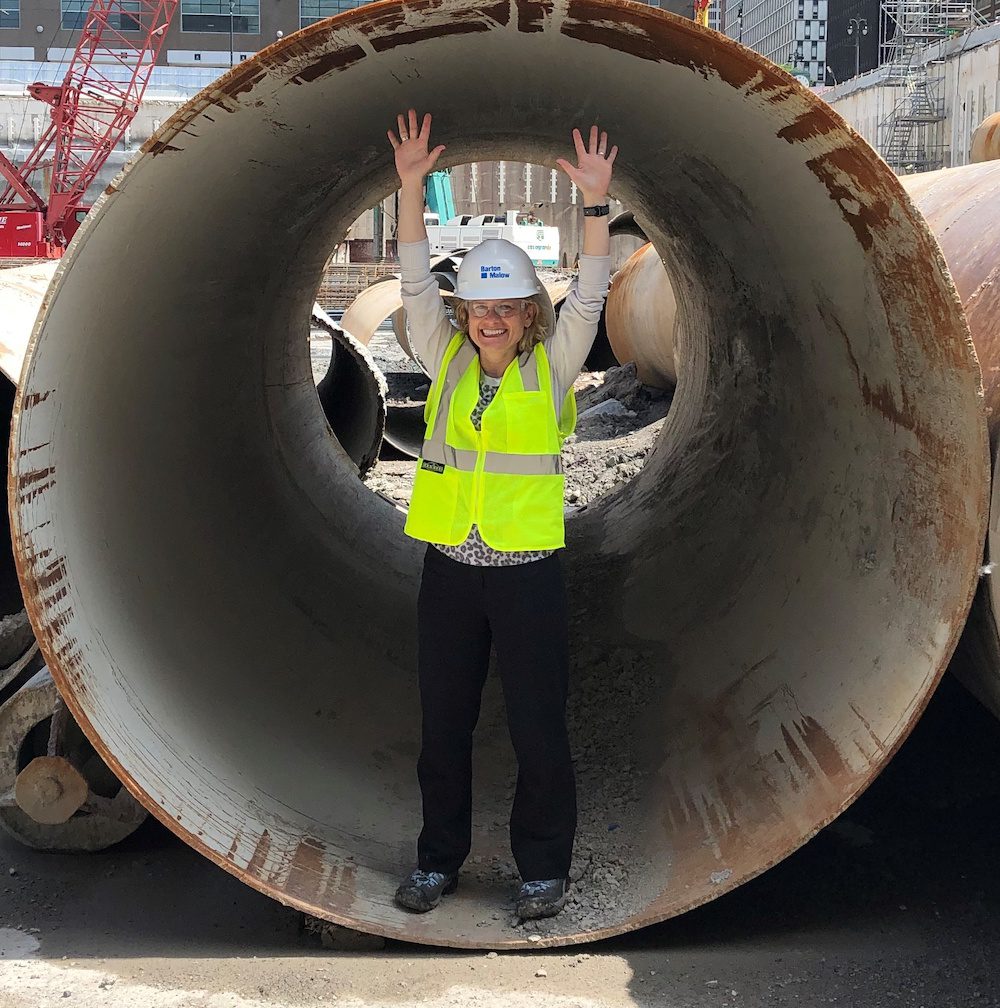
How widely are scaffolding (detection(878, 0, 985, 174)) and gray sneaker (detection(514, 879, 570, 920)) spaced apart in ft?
98.2

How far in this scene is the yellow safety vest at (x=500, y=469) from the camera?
323cm

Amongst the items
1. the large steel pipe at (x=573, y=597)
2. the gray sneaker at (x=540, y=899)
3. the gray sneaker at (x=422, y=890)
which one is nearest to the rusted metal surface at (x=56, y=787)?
the large steel pipe at (x=573, y=597)

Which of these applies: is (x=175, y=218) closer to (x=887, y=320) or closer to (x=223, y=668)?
(x=223, y=668)

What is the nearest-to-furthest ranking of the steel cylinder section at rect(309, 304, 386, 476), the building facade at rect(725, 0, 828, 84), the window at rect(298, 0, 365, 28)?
the steel cylinder section at rect(309, 304, 386, 476) → the window at rect(298, 0, 365, 28) → the building facade at rect(725, 0, 828, 84)

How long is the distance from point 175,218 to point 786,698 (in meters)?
2.19

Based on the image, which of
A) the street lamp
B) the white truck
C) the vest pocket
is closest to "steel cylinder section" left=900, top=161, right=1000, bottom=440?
the vest pocket

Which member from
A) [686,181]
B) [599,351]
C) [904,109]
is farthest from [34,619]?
[904,109]

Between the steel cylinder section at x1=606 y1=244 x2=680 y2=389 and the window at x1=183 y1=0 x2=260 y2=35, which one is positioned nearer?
the steel cylinder section at x1=606 y1=244 x2=680 y2=389

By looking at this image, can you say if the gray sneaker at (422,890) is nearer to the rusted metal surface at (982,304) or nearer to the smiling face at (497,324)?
the smiling face at (497,324)

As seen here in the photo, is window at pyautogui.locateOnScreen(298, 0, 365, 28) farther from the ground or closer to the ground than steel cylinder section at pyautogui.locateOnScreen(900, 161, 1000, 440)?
farther from the ground

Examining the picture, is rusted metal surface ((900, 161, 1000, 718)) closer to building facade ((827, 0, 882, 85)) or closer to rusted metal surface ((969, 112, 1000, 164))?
rusted metal surface ((969, 112, 1000, 164))

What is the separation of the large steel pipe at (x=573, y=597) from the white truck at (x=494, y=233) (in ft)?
74.4

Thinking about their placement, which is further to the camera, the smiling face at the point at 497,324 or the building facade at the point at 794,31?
the building facade at the point at 794,31

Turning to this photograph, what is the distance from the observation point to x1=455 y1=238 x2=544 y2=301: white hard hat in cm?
321
